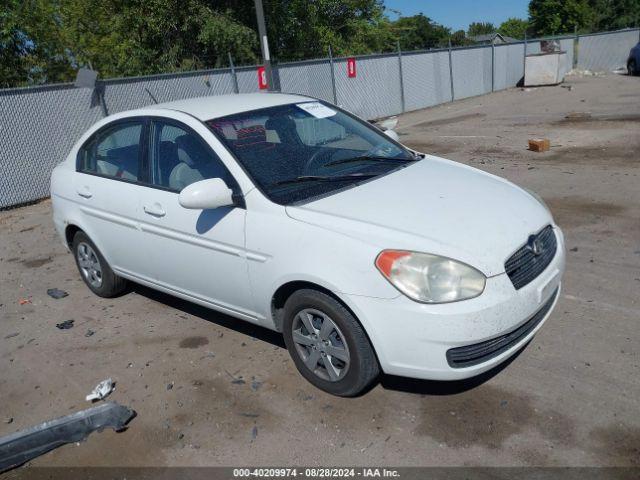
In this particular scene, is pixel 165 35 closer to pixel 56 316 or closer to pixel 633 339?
pixel 56 316

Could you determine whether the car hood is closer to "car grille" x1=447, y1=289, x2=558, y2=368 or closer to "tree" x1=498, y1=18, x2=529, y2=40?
"car grille" x1=447, y1=289, x2=558, y2=368

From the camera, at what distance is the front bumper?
291cm

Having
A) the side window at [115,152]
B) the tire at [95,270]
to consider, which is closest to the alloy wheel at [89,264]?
the tire at [95,270]

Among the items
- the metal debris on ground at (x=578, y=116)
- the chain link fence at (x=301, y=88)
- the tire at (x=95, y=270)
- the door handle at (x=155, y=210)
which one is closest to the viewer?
the door handle at (x=155, y=210)

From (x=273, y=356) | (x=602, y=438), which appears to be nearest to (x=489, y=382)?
(x=602, y=438)

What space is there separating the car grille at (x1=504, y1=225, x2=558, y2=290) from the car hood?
5 cm

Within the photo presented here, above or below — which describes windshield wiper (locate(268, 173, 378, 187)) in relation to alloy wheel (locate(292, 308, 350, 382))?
above

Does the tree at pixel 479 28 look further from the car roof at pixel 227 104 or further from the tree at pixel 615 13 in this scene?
the car roof at pixel 227 104

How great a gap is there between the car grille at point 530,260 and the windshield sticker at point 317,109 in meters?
1.93

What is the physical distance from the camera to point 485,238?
315cm

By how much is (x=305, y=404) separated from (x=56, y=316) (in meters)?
2.85

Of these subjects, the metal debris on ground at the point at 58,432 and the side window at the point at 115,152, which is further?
the side window at the point at 115,152

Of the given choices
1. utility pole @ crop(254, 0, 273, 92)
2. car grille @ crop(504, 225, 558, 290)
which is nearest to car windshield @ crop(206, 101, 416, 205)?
car grille @ crop(504, 225, 558, 290)

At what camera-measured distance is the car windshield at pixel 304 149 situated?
3.69 meters
